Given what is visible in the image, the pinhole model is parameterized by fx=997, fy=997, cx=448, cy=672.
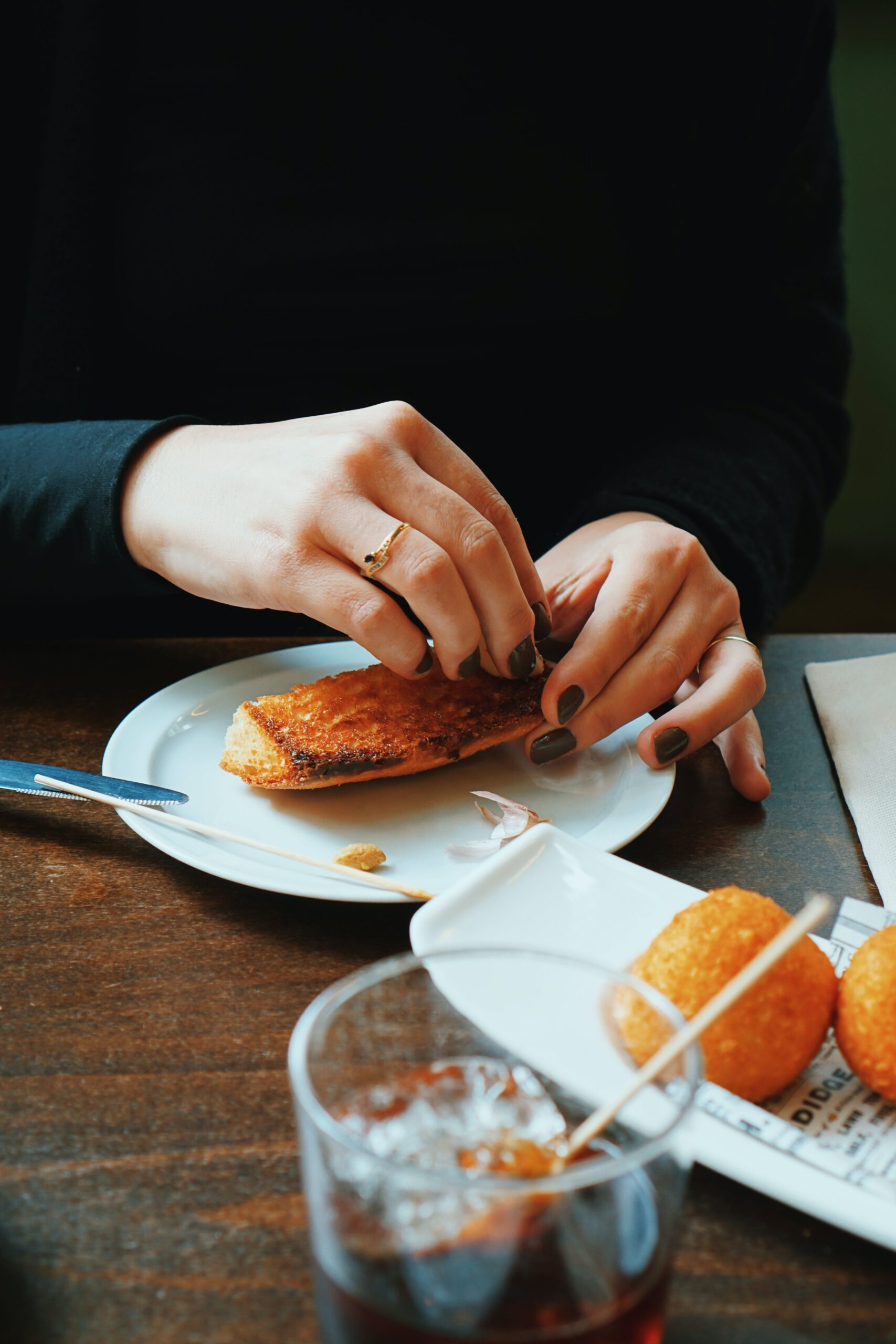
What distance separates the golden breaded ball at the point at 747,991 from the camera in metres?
0.46

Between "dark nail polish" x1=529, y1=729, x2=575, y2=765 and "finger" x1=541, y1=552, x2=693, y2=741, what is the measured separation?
12 millimetres

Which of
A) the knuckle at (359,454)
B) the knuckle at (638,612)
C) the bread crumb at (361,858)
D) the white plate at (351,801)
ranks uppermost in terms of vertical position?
the knuckle at (359,454)

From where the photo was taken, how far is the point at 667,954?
50cm

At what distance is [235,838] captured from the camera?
2.27 feet

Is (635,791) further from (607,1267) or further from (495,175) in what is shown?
(495,175)

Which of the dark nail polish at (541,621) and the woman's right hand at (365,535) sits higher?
the woman's right hand at (365,535)

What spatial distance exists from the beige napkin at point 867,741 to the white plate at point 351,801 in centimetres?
15

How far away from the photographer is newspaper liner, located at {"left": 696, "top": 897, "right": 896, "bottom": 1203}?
427 mm

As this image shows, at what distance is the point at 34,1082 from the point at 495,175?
3.90 ft

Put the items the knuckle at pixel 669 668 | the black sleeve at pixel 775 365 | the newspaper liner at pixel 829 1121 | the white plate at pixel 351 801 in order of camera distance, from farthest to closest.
Result: 1. the black sleeve at pixel 775 365
2. the knuckle at pixel 669 668
3. the white plate at pixel 351 801
4. the newspaper liner at pixel 829 1121

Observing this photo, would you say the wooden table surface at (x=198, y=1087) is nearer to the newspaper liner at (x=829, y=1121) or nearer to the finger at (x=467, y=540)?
the newspaper liner at (x=829, y=1121)

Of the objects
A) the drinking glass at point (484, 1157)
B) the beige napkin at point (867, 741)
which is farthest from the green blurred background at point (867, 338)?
the drinking glass at point (484, 1157)

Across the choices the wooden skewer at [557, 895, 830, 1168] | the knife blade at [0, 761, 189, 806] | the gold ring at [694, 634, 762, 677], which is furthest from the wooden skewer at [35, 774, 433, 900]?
the gold ring at [694, 634, 762, 677]

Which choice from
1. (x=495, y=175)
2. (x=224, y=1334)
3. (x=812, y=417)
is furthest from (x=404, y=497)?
(x=812, y=417)
